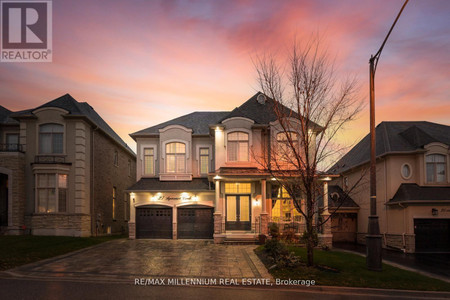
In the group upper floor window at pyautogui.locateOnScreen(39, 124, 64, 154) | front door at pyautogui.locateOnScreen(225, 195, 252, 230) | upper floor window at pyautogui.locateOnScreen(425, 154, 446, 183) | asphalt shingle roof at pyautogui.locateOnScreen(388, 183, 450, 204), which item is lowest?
front door at pyautogui.locateOnScreen(225, 195, 252, 230)

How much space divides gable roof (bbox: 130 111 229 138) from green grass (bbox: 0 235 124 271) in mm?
8587

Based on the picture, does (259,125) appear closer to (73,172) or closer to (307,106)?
(307,106)

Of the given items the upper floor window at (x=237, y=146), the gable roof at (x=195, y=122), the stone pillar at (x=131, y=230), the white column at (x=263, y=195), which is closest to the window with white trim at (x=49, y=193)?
the stone pillar at (x=131, y=230)

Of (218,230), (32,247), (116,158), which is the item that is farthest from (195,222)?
(116,158)

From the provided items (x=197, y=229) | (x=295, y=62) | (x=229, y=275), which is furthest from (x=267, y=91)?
(x=197, y=229)

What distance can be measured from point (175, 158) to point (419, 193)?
633 inches

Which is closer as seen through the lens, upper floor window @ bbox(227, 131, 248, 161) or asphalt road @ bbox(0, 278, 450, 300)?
asphalt road @ bbox(0, 278, 450, 300)

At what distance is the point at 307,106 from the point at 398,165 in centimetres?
1398

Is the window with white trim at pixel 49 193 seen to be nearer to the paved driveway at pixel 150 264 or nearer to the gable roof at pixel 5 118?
the gable roof at pixel 5 118

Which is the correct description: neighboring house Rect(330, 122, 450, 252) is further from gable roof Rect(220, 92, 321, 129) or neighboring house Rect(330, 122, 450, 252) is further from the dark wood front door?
the dark wood front door

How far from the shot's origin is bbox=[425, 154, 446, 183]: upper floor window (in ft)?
75.4

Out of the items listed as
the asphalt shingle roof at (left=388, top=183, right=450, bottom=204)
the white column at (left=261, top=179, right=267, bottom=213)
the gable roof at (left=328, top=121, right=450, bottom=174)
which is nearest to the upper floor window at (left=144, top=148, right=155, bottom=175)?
the white column at (left=261, top=179, right=267, bottom=213)

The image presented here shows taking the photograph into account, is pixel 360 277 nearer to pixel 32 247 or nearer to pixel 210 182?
pixel 210 182

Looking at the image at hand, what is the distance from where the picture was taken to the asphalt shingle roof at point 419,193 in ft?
71.3
